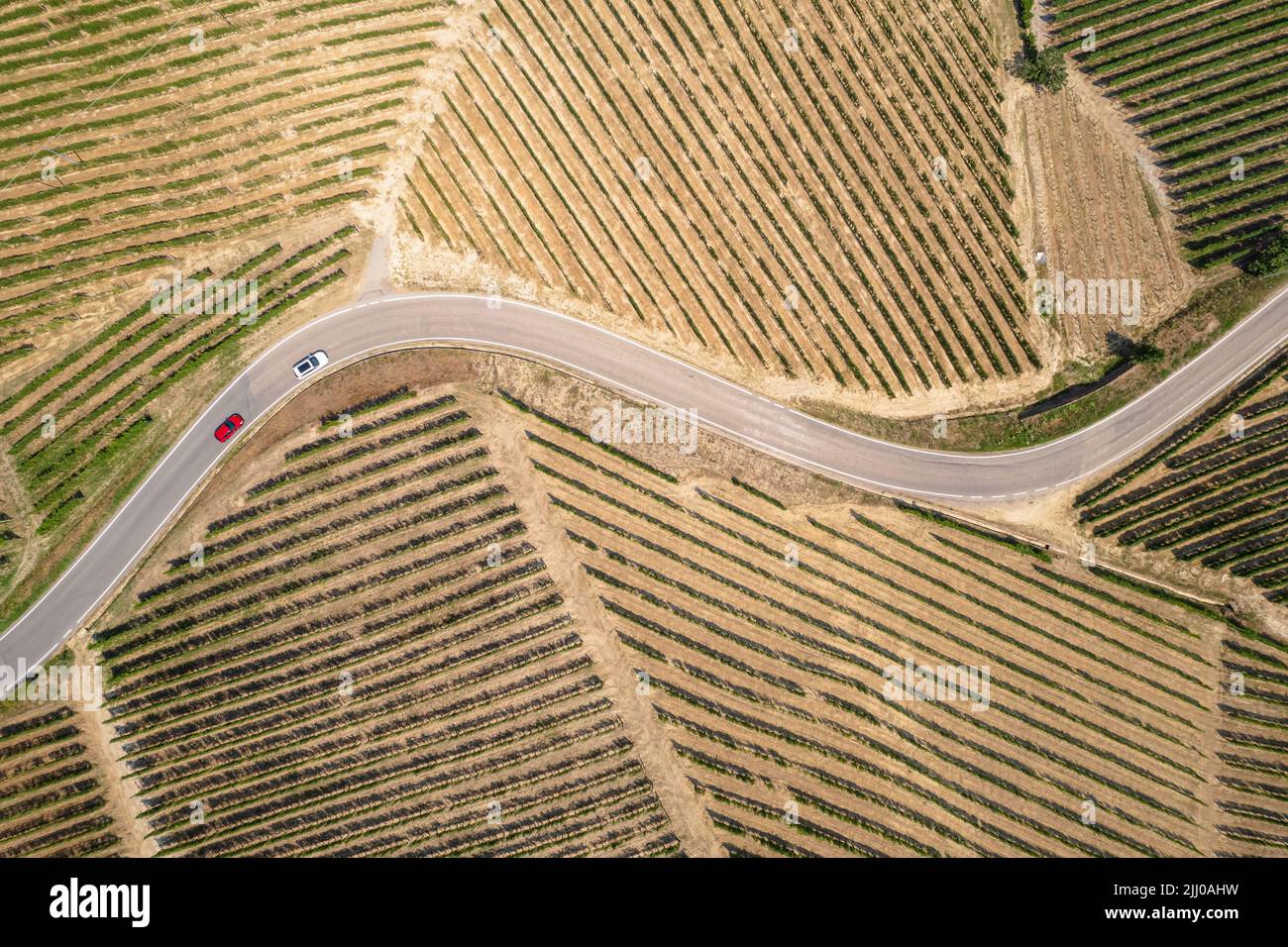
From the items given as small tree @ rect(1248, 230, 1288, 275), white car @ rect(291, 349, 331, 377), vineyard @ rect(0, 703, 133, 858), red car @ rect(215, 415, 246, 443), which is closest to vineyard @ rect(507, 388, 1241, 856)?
white car @ rect(291, 349, 331, 377)

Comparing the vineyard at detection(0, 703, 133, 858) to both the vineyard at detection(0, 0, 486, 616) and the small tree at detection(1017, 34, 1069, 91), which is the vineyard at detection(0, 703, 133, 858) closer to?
the vineyard at detection(0, 0, 486, 616)

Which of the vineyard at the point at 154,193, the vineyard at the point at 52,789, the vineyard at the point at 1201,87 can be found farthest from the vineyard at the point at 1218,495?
the vineyard at the point at 52,789

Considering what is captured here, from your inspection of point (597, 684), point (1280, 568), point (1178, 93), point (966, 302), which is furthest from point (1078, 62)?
point (597, 684)

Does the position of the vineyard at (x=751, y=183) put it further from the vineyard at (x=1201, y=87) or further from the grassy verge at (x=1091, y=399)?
the vineyard at (x=1201, y=87)

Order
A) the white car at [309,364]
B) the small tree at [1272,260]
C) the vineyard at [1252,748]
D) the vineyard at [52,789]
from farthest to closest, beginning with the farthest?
the small tree at [1272,260]
the vineyard at [1252,748]
the white car at [309,364]
the vineyard at [52,789]

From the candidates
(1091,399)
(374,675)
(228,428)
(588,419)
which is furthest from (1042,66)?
(374,675)

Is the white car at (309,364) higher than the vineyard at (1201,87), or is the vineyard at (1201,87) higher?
the vineyard at (1201,87)

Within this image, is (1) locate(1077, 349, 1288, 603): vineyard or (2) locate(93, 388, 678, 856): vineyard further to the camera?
(1) locate(1077, 349, 1288, 603): vineyard

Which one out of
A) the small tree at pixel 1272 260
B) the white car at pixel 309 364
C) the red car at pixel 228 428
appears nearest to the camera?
the red car at pixel 228 428

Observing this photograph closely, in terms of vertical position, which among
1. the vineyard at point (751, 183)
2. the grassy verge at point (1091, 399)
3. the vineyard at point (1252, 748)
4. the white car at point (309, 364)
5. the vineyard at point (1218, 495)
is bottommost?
the vineyard at point (1252, 748)
